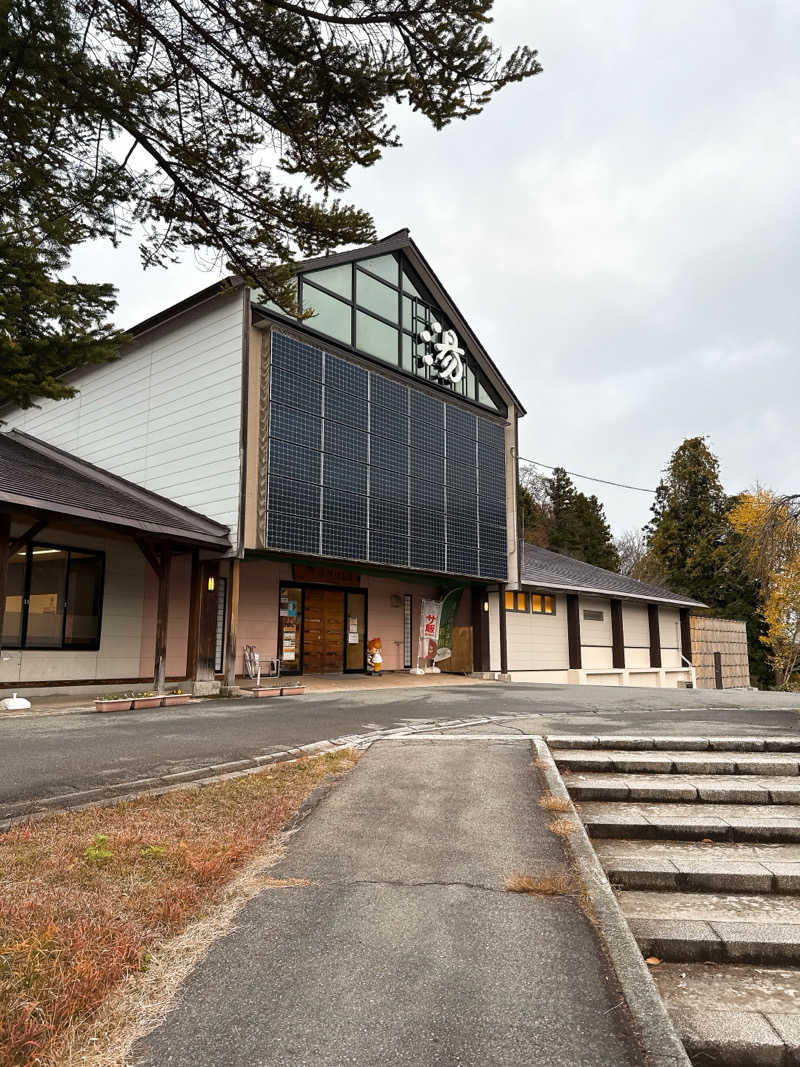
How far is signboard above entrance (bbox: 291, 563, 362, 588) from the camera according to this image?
17828mm

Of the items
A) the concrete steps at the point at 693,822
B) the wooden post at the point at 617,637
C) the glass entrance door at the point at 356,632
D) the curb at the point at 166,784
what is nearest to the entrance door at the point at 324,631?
the glass entrance door at the point at 356,632

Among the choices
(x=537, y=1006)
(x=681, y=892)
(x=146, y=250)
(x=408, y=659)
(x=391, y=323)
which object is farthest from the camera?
(x=408, y=659)

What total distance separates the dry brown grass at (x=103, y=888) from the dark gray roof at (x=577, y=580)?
53.6 feet

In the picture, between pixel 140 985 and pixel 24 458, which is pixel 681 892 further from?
pixel 24 458

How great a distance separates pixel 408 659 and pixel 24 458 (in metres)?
11.4

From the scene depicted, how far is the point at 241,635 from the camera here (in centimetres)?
1647

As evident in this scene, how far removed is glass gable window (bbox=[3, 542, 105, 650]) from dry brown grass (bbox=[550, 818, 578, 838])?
11.2 m

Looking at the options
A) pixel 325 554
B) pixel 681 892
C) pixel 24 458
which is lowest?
pixel 681 892

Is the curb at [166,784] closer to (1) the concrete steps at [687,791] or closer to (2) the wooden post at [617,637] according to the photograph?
(1) the concrete steps at [687,791]

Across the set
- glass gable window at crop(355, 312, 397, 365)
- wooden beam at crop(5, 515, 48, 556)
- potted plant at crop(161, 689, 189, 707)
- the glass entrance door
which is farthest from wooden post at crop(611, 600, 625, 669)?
wooden beam at crop(5, 515, 48, 556)

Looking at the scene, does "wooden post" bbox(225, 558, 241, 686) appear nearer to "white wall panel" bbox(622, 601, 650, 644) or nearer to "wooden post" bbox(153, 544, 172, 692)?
"wooden post" bbox(153, 544, 172, 692)

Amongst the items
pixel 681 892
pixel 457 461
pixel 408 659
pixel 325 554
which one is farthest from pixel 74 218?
pixel 408 659

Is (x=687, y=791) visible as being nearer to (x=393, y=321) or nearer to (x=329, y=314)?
(x=329, y=314)

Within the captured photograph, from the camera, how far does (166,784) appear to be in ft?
18.2
